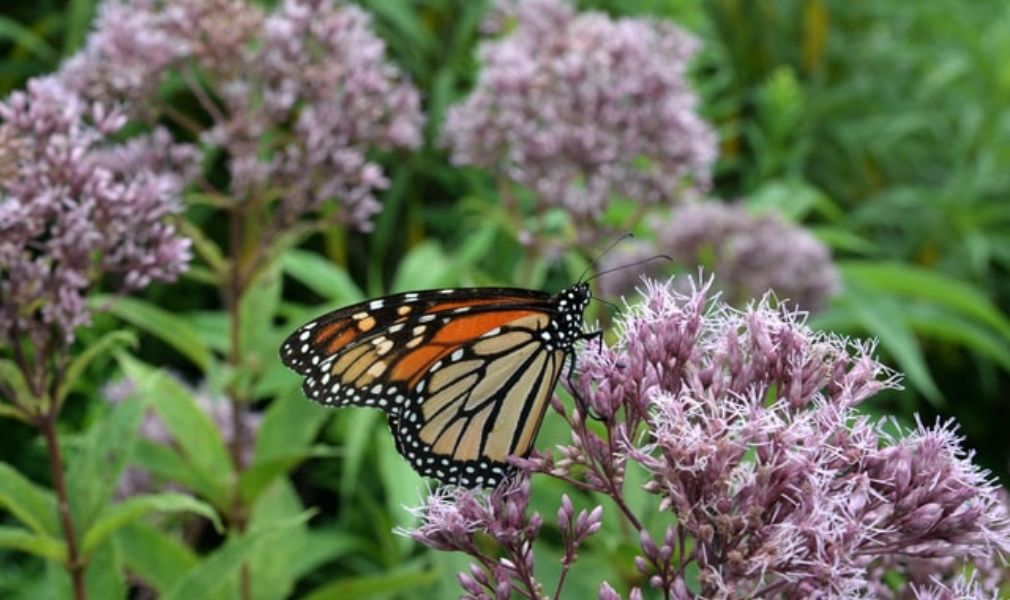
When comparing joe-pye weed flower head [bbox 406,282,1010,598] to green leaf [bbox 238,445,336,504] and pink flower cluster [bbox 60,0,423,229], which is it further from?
pink flower cluster [bbox 60,0,423,229]

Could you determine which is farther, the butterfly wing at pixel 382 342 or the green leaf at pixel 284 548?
the green leaf at pixel 284 548

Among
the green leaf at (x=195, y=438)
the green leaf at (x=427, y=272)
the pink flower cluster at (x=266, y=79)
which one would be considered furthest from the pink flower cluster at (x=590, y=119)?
the green leaf at (x=195, y=438)

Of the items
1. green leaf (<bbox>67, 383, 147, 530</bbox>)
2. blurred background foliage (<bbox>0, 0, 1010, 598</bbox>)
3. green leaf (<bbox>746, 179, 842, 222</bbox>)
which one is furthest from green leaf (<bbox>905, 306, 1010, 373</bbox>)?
green leaf (<bbox>67, 383, 147, 530</bbox>)

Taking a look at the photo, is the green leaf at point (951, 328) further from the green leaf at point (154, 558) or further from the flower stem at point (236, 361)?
the green leaf at point (154, 558)

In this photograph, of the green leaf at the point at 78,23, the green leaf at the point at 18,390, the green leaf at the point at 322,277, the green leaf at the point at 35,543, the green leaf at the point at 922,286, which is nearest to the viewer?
the green leaf at the point at 35,543

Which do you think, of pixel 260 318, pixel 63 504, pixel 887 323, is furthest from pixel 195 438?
pixel 887 323

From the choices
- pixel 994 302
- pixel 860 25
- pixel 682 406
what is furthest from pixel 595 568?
pixel 860 25

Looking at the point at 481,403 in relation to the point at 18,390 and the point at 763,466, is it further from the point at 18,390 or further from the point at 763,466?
the point at 18,390
